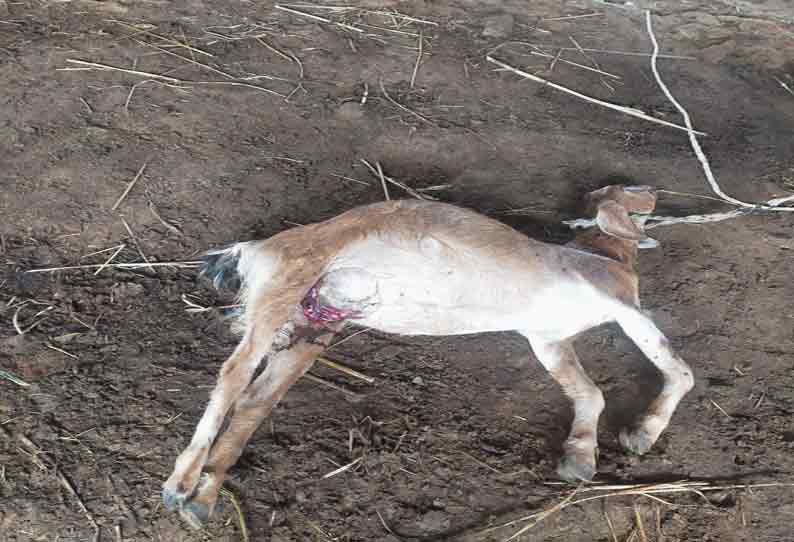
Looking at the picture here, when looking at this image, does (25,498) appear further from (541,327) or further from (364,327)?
(541,327)

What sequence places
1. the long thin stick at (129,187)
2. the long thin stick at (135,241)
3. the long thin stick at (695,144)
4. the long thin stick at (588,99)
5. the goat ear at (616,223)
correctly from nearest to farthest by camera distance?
1. the goat ear at (616,223)
2. the long thin stick at (135,241)
3. the long thin stick at (129,187)
4. the long thin stick at (695,144)
5. the long thin stick at (588,99)

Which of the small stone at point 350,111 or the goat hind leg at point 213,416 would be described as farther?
the small stone at point 350,111

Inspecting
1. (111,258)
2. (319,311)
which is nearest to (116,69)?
(111,258)

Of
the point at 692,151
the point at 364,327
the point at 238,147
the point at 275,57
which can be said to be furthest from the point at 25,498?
the point at 692,151

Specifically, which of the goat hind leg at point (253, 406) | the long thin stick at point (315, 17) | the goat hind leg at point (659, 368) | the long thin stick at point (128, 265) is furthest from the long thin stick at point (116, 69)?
the goat hind leg at point (659, 368)

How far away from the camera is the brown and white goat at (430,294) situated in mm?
2768

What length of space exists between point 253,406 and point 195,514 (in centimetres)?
46

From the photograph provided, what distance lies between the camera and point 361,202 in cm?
391

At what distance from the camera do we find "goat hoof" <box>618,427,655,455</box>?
9.18 feet

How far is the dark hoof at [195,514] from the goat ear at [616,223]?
180 cm

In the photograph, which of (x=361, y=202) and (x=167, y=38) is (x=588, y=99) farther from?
(x=167, y=38)

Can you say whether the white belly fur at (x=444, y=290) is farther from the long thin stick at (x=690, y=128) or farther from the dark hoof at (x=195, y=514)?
the long thin stick at (x=690, y=128)

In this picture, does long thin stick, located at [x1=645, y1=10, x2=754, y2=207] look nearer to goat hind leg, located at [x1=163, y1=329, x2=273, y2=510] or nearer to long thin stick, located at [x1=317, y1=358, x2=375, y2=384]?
long thin stick, located at [x1=317, y1=358, x2=375, y2=384]

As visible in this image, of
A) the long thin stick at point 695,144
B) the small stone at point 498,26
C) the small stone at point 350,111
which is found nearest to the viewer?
the long thin stick at point 695,144
